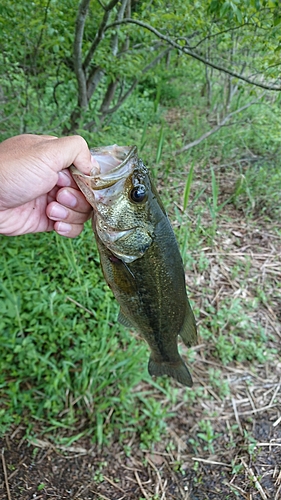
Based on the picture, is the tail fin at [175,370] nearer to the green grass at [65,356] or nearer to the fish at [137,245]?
the fish at [137,245]

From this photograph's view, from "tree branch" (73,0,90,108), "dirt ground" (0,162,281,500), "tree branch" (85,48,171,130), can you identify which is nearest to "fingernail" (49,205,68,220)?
"dirt ground" (0,162,281,500)

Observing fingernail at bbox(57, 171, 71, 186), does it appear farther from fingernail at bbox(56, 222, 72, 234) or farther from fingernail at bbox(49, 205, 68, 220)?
fingernail at bbox(56, 222, 72, 234)

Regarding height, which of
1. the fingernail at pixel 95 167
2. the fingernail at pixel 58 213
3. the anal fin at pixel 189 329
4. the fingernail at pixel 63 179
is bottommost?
the anal fin at pixel 189 329

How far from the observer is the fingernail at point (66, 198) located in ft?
5.34

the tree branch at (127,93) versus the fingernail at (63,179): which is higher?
the tree branch at (127,93)

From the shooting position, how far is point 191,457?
2.44 m

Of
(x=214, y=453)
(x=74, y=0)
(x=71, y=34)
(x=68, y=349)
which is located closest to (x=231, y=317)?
(x=214, y=453)

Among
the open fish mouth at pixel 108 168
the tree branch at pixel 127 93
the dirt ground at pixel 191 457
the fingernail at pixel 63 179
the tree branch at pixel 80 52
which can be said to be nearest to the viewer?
the open fish mouth at pixel 108 168

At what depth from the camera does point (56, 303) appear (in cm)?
255

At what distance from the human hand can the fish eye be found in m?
0.21

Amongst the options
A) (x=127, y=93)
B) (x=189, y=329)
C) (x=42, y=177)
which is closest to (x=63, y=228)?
(x=42, y=177)

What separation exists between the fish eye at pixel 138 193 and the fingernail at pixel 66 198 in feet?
1.33

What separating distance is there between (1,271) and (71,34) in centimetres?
200

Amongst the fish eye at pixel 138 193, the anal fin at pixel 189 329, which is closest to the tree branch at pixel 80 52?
the fish eye at pixel 138 193
